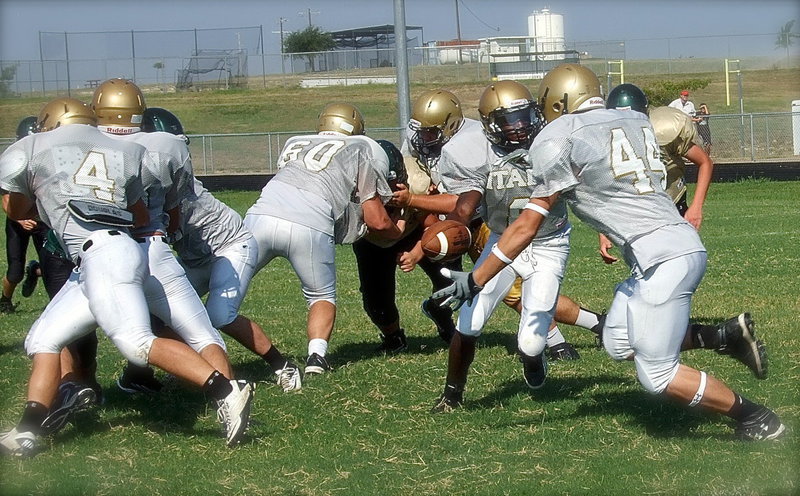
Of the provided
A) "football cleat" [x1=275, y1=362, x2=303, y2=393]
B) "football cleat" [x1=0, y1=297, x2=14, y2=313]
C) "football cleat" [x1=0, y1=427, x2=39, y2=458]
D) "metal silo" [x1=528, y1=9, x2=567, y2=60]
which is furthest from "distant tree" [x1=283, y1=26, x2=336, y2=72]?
"football cleat" [x1=0, y1=427, x2=39, y2=458]

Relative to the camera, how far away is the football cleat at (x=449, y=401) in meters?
5.85

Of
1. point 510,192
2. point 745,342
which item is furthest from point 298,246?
point 745,342

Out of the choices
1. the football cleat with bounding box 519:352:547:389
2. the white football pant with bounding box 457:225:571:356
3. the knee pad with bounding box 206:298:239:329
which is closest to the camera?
the white football pant with bounding box 457:225:571:356

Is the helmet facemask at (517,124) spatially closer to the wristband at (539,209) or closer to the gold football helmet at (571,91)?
the gold football helmet at (571,91)

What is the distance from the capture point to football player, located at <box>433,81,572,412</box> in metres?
5.77

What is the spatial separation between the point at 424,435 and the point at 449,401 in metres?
0.49

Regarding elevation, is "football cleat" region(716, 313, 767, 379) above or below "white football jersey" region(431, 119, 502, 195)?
below

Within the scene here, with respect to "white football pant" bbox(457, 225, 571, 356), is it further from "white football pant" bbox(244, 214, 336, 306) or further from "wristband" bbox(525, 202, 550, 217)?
"white football pant" bbox(244, 214, 336, 306)

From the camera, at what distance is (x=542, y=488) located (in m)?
4.56

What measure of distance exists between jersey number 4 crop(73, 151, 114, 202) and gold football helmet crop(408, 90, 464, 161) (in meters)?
2.57

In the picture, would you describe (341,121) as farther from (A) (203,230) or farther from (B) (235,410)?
(B) (235,410)

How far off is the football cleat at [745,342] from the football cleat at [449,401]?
1453mm

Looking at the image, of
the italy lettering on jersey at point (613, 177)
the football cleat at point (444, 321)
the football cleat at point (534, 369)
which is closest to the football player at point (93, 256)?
the football cleat at point (534, 369)

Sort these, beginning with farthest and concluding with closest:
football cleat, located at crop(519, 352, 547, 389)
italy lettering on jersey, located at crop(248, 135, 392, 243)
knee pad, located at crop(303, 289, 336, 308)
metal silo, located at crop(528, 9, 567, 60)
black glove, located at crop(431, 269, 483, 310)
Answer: metal silo, located at crop(528, 9, 567, 60), knee pad, located at crop(303, 289, 336, 308), italy lettering on jersey, located at crop(248, 135, 392, 243), football cleat, located at crop(519, 352, 547, 389), black glove, located at crop(431, 269, 483, 310)
